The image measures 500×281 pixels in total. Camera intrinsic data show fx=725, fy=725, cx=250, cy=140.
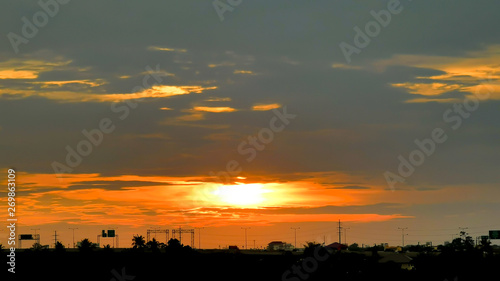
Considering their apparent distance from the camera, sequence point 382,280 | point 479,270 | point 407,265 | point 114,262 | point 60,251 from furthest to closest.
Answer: point 407,265 < point 60,251 < point 114,262 < point 479,270 < point 382,280

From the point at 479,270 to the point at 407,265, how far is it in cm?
5922

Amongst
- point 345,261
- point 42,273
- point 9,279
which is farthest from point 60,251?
point 345,261

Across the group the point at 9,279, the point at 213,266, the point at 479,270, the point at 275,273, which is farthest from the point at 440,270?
the point at 9,279

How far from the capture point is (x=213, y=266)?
486 feet

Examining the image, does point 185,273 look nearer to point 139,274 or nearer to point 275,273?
point 139,274

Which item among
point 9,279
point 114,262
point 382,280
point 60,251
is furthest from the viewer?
point 60,251

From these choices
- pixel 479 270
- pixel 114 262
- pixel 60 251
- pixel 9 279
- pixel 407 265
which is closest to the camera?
pixel 9 279

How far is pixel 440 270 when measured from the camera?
14350cm

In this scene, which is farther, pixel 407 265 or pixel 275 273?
pixel 407 265

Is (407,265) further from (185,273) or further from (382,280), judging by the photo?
(185,273)

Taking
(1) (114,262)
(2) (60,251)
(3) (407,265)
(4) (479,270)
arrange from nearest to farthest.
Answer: (4) (479,270) → (1) (114,262) → (2) (60,251) → (3) (407,265)

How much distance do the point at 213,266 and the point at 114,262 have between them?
69.4 ft

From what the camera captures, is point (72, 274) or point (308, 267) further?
point (72, 274)

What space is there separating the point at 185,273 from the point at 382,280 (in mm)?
37304
